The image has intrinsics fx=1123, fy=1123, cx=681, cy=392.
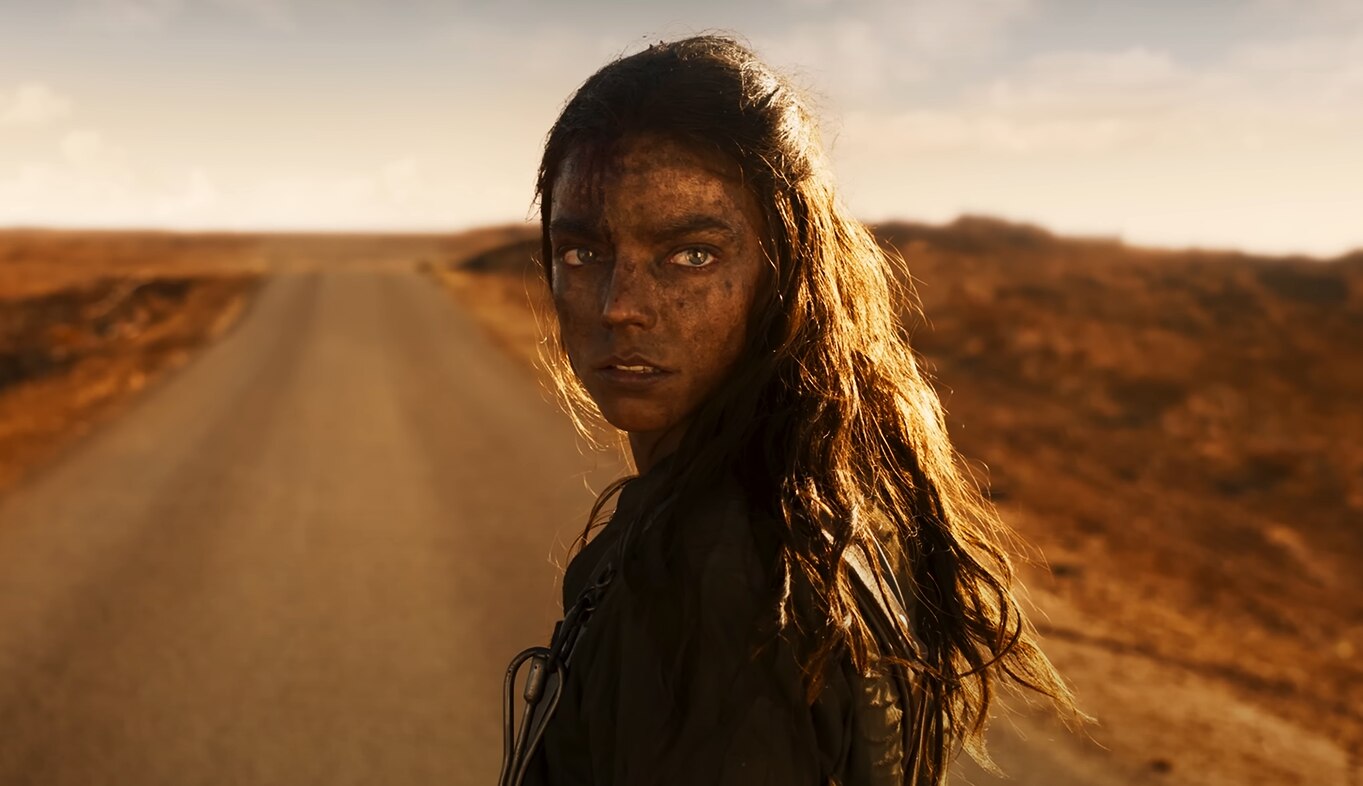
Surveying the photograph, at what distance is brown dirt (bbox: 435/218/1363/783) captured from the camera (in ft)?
16.9

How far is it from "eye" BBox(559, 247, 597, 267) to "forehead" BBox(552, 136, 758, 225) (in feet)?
0.21

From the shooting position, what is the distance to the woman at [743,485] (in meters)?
1.15

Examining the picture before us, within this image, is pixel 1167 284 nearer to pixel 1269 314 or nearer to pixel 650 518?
pixel 1269 314

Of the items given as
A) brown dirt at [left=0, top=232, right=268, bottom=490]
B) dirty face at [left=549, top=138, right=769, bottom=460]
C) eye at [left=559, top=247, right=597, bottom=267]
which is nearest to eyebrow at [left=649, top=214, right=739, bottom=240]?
dirty face at [left=549, top=138, right=769, bottom=460]

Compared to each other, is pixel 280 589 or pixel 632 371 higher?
pixel 632 371

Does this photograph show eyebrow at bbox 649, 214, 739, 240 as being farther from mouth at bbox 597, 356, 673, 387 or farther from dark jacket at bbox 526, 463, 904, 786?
dark jacket at bbox 526, 463, 904, 786

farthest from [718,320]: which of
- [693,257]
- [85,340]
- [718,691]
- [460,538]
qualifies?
[85,340]

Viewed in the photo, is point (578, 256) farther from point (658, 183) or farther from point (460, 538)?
point (460, 538)

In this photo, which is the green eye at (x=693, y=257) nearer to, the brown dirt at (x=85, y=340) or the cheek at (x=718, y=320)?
the cheek at (x=718, y=320)

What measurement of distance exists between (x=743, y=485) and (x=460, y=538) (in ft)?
22.4

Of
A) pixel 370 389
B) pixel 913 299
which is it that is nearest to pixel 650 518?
pixel 913 299

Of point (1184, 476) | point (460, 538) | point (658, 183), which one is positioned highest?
point (658, 183)

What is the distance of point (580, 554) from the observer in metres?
1.55

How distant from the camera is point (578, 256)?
4.89 ft
